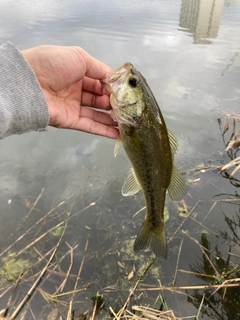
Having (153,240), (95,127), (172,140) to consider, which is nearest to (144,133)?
(172,140)

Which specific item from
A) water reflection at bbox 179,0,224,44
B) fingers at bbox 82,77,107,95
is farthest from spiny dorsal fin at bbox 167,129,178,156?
water reflection at bbox 179,0,224,44

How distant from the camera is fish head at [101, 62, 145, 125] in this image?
7.22 ft

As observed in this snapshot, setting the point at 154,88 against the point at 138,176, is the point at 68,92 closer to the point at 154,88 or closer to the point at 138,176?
the point at 138,176

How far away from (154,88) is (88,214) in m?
3.66

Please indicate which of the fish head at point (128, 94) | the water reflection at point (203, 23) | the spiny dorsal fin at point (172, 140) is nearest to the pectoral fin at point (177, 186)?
the spiny dorsal fin at point (172, 140)

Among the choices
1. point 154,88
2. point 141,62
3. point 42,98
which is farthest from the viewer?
point 141,62

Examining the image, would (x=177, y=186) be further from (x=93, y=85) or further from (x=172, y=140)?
(x=93, y=85)

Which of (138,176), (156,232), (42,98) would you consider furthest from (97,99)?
(156,232)

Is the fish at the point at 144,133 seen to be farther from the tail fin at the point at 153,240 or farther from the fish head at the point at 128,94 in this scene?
the tail fin at the point at 153,240

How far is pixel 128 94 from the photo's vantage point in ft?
7.25

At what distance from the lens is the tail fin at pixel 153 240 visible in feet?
8.79

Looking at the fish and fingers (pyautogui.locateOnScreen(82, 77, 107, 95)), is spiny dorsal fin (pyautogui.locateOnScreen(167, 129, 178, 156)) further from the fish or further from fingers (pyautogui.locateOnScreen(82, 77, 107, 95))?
fingers (pyautogui.locateOnScreen(82, 77, 107, 95))

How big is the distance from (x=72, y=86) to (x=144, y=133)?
3.80 feet

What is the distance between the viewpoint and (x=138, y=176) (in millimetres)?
2523
